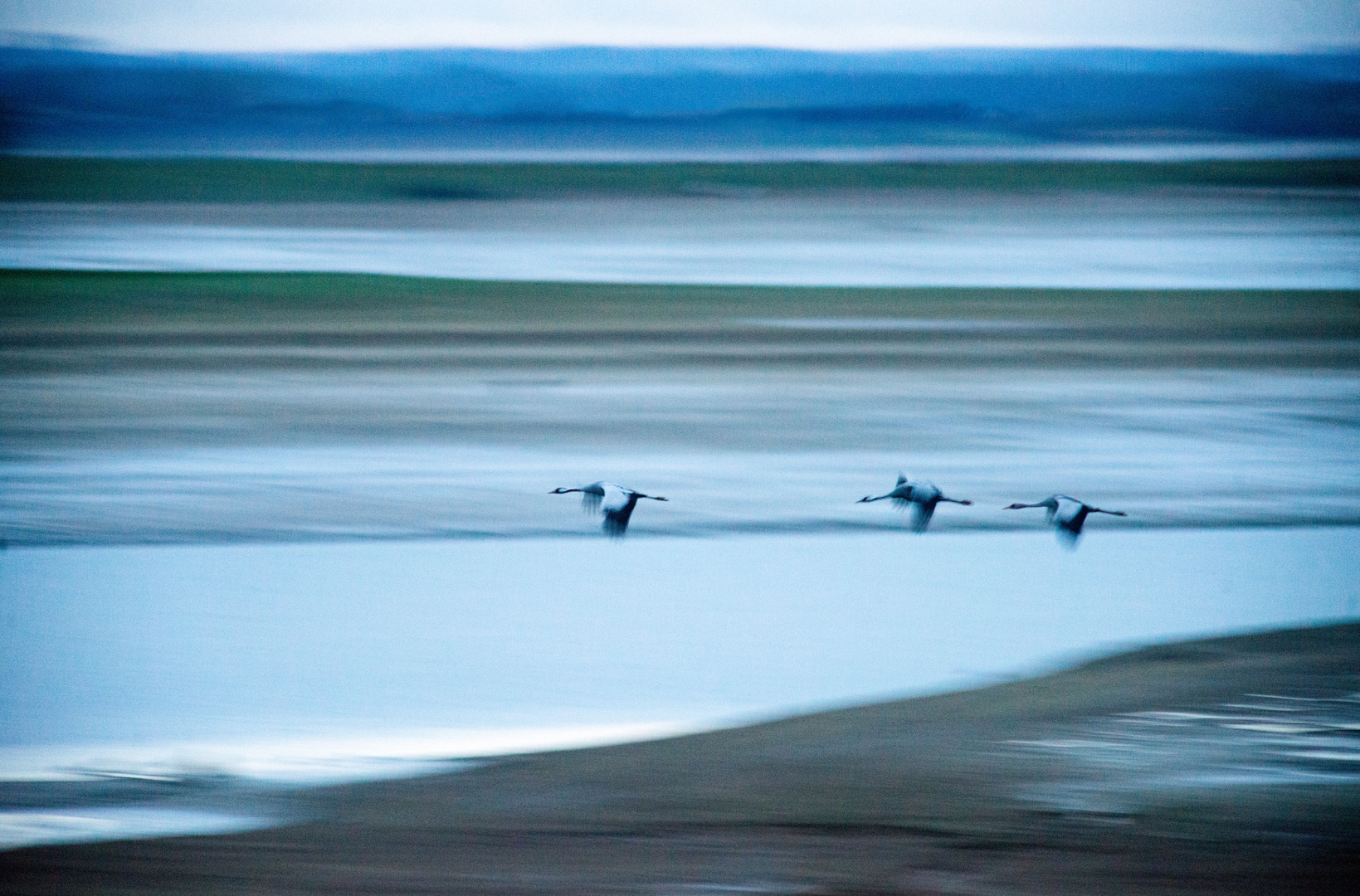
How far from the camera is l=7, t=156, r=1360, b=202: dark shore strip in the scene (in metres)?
30.5

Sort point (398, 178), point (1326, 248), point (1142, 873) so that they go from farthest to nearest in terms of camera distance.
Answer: point (398, 178) < point (1326, 248) < point (1142, 873)

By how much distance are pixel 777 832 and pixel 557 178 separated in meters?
29.9

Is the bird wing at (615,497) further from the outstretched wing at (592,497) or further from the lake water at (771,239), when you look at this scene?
the lake water at (771,239)

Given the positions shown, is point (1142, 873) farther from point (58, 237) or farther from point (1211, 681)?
point (58, 237)

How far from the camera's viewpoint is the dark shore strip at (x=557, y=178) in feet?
100.0

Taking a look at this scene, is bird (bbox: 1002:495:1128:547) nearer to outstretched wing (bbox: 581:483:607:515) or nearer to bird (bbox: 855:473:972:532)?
bird (bbox: 855:473:972:532)

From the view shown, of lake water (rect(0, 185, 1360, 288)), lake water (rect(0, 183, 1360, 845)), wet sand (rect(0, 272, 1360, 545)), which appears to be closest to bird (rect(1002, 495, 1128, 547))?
lake water (rect(0, 183, 1360, 845))

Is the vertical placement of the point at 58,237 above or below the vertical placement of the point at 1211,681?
above

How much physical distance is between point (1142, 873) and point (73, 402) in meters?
9.00

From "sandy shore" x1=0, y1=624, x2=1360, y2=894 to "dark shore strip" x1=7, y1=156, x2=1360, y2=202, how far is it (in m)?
25.2

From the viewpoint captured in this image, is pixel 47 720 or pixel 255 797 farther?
pixel 47 720

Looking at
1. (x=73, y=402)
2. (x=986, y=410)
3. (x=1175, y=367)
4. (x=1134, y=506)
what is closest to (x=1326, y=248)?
(x=1175, y=367)

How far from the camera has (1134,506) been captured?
9.26m

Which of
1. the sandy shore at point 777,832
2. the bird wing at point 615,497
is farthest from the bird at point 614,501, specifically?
the sandy shore at point 777,832
